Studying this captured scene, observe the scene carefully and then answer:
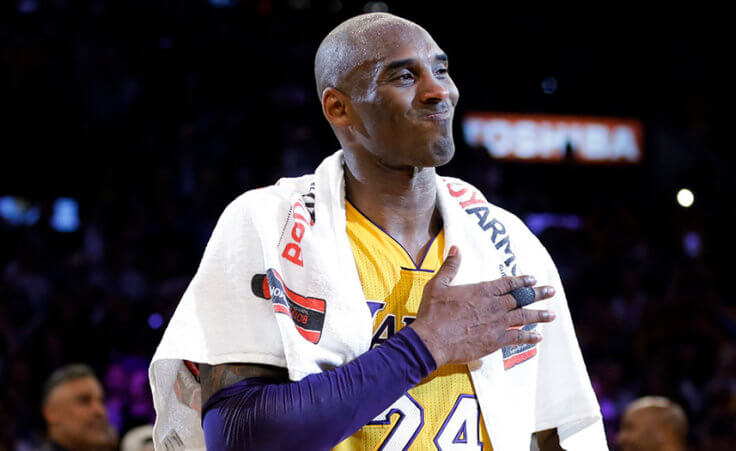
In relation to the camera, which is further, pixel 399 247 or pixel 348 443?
pixel 399 247

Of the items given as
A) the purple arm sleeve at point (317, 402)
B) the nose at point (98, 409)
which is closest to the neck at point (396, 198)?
the purple arm sleeve at point (317, 402)

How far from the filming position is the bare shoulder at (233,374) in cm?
158

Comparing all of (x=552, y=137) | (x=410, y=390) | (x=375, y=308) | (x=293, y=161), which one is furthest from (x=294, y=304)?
(x=552, y=137)

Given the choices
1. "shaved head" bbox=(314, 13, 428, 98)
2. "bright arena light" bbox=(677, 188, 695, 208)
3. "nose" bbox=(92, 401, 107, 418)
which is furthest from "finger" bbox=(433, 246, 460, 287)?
"bright arena light" bbox=(677, 188, 695, 208)

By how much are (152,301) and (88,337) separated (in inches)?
21.2

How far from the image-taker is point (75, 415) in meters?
4.39

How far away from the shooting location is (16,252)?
257 inches

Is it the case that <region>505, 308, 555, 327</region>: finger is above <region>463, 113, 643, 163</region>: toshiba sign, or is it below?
above

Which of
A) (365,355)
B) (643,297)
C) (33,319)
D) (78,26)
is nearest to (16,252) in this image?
(33,319)

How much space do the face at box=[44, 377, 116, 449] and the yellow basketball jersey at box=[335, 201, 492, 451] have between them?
312 cm

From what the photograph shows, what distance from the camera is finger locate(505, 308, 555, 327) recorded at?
1638mm

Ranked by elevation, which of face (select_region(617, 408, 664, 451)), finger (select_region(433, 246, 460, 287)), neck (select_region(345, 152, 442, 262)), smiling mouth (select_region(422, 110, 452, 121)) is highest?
smiling mouth (select_region(422, 110, 452, 121))

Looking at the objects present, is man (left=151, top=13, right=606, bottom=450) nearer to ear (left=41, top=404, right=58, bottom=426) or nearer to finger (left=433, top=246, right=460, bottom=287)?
finger (left=433, top=246, right=460, bottom=287)

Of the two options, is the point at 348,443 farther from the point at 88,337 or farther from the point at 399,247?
the point at 88,337
